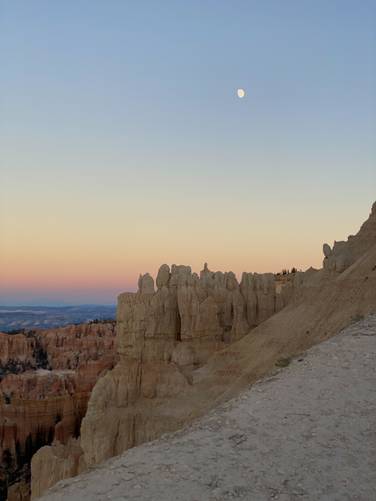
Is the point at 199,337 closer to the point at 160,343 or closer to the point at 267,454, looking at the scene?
the point at 160,343

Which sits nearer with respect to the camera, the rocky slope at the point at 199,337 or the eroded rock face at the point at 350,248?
the rocky slope at the point at 199,337

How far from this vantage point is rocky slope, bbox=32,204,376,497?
23.2 m

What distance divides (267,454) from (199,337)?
852 inches

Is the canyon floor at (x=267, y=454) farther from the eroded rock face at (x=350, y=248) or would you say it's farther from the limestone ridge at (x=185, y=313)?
the limestone ridge at (x=185, y=313)

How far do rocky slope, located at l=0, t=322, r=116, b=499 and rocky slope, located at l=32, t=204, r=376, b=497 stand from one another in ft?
52.3

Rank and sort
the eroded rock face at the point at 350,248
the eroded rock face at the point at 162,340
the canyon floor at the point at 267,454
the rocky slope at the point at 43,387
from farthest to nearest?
1. the rocky slope at the point at 43,387
2. the eroded rock face at the point at 350,248
3. the eroded rock face at the point at 162,340
4. the canyon floor at the point at 267,454

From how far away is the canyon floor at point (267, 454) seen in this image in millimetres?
5637

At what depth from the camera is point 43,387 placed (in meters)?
64.0

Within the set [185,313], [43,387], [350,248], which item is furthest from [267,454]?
[43,387]

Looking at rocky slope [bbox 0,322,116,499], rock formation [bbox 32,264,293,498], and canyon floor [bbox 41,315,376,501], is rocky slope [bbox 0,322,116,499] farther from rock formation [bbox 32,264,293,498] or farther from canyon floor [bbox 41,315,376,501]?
canyon floor [bbox 41,315,376,501]

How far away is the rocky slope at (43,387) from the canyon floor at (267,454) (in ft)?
111

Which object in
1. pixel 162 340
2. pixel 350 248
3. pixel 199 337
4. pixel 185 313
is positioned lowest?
pixel 162 340

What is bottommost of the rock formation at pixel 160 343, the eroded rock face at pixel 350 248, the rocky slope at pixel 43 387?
the rocky slope at pixel 43 387

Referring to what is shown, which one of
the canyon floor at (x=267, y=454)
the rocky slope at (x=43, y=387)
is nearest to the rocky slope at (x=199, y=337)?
the canyon floor at (x=267, y=454)
